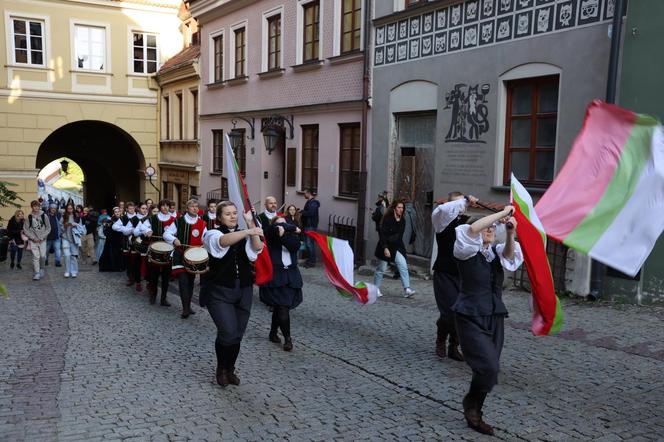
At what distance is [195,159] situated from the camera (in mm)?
26047

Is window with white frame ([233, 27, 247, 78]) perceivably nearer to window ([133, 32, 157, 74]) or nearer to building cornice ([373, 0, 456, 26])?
window ([133, 32, 157, 74])

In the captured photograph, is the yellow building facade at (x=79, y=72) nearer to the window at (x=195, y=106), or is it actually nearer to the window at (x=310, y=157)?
the window at (x=195, y=106)

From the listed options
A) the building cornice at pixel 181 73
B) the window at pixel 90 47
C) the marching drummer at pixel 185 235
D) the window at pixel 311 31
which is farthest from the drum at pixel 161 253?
the window at pixel 90 47

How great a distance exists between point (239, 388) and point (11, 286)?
367 inches

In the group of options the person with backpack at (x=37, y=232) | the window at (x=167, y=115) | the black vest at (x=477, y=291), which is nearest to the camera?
the black vest at (x=477, y=291)

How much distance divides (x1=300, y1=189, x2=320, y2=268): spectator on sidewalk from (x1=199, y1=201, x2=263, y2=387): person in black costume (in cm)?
997

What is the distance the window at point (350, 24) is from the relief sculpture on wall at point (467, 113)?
3928mm

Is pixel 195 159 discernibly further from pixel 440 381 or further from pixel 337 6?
pixel 440 381

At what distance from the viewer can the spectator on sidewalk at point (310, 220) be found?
16.5 m

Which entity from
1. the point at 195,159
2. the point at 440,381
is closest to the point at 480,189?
the point at 440,381

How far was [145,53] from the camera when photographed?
93.2 ft

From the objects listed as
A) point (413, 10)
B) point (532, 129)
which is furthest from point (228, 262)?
point (413, 10)

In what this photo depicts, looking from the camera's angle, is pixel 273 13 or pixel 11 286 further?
pixel 273 13

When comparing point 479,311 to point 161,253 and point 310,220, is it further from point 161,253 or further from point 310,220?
point 310,220
